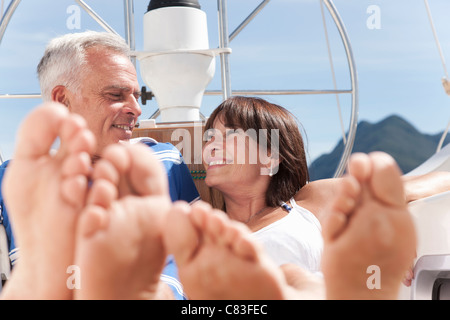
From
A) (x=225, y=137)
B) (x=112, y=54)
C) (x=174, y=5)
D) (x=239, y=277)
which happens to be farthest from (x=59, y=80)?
(x=239, y=277)

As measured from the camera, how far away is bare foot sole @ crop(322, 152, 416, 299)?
1.79 ft

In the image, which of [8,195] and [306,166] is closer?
[8,195]

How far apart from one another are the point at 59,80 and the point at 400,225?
975mm

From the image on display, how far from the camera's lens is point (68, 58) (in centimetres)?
130

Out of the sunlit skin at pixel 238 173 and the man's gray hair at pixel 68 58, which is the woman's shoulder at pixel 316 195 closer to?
the sunlit skin at pixel 238 173

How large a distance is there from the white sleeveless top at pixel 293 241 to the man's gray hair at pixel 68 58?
1.84ft

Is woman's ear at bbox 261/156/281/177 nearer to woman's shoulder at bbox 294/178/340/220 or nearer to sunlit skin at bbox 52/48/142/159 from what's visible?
woman's shoulder at bbox 294/178/340/220

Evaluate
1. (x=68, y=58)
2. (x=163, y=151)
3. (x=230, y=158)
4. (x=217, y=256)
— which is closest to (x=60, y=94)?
(x=68, y=58)

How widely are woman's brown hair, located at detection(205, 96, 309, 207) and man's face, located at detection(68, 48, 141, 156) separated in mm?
197

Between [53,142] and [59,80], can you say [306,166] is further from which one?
[53,142]

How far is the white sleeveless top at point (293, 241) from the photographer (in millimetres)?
1124

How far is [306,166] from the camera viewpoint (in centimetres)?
138

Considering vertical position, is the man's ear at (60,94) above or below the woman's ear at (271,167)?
above

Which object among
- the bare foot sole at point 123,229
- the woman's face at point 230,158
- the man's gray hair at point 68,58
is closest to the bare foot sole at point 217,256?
the bare foot sole at point 123,229
